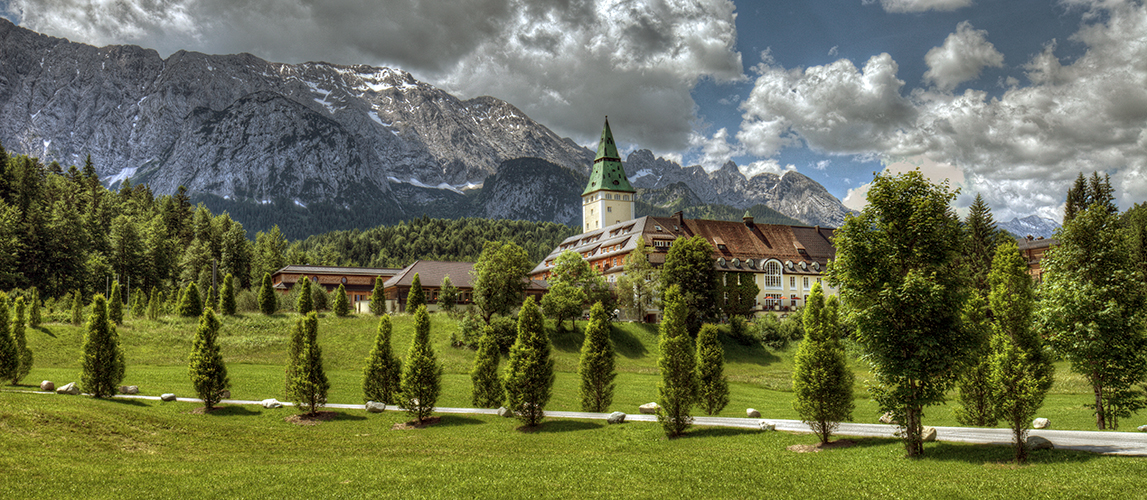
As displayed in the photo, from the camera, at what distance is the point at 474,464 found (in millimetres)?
22875

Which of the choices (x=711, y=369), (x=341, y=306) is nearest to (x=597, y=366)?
(x=711, y=369)

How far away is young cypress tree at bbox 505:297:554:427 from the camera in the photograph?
32.8 metres

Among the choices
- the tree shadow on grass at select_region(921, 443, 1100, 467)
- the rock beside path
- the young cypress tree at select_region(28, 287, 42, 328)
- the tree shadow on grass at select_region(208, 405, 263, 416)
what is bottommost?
the tree shadow on grass at select_region(208, 405, 263, 416)

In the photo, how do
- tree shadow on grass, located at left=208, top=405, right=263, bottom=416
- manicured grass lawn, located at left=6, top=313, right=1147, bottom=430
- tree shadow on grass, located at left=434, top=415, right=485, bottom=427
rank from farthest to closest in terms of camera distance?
manicured grass lawn, located at left=6, top=313, right=1147, bottom=430, tree shadow on grass, located at left=208, top=405, right=263, bottom=416, tree shadow on grass, located at left=434, top=415, right=485, bottom=427

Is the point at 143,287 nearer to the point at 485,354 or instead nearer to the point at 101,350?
the point at 101,350

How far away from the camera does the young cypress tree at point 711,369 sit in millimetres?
34469

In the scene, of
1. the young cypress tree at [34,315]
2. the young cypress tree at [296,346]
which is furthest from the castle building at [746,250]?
the young cypress tree at [34,315]

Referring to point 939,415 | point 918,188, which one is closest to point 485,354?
point 918,188

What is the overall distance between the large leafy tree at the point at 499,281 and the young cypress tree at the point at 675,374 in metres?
34.9

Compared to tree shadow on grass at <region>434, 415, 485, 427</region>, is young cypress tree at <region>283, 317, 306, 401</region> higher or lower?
higher

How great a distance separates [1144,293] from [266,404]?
45.8m

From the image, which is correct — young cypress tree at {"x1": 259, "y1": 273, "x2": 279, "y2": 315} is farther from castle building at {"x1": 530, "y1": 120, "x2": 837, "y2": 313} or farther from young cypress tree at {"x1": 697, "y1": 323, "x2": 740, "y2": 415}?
young cypress tree at {"x1": 697, "y1": 323, "x2": 740, "y2": 415}

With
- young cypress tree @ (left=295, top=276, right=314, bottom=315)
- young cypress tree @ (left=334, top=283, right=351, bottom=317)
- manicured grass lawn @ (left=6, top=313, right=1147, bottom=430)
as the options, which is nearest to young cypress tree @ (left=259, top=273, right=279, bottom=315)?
manicured grass lawn @ (left=6, top=313, right=1147, bottom=430)

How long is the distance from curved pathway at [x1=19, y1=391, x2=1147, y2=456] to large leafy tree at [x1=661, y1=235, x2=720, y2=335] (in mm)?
40683
